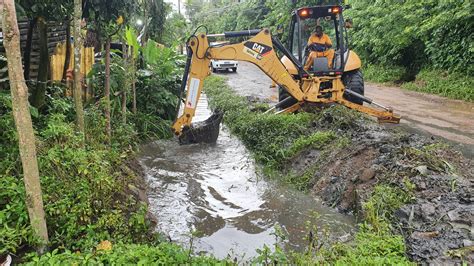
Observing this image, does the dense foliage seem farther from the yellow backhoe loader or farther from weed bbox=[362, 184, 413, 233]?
weed bbox=[362, 184, 413, 233]

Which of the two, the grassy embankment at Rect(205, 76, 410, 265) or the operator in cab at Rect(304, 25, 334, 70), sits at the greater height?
the operator in cab at Rect(304, 25, 334, 70)

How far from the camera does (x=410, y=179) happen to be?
5074 millimetres

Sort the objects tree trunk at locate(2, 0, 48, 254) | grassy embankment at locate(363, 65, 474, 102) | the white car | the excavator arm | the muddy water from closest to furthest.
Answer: tree trunk at locate(2, 0, 48, 254)
the muddy water
the excavator arm
grassy embankment at locate(363, 65, 474, 102)
the white car

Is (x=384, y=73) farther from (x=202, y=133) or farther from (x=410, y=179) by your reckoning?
(x=410, y=179)

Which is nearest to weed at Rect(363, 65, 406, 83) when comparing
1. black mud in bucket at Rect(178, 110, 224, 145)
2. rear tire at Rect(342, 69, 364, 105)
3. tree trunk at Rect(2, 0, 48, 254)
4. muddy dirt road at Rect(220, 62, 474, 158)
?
muddy dirt road at Rect(220, 62, 474, 158)

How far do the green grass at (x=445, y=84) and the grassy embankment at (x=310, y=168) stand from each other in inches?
266

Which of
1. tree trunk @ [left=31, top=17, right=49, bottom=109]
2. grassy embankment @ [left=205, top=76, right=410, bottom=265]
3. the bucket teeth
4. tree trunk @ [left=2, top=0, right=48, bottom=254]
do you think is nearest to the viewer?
tree trunk @ [left=2, top=0, right=48, bottom=254]

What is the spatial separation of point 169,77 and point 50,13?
5276 mm

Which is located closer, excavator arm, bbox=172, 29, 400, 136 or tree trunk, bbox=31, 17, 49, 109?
tree trunk, bbox=31, 17, 49, 109

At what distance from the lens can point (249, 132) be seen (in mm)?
8773

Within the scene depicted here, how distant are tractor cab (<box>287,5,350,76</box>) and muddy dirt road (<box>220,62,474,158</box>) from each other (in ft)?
7.29

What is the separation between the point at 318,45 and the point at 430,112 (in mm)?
3986

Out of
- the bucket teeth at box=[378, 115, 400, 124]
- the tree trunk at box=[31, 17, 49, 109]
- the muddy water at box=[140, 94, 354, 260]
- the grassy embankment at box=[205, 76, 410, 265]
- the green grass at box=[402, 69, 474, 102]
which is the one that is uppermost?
the tree trunk at box=[31, 17, 49, 109]

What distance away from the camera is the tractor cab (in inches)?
349
